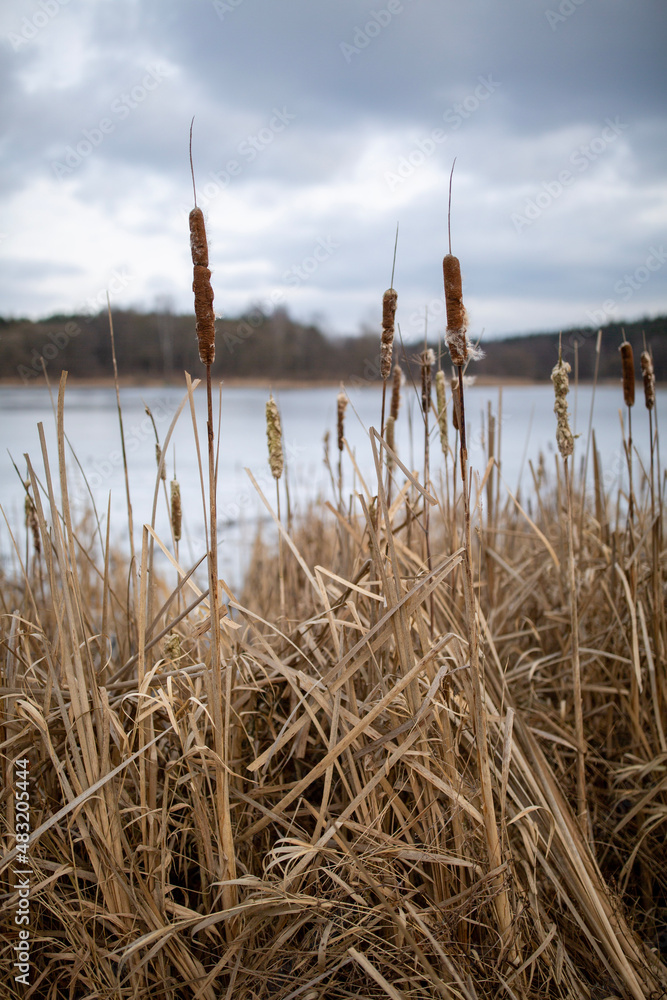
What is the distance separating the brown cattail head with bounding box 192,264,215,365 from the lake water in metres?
0.26

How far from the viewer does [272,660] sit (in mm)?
1321

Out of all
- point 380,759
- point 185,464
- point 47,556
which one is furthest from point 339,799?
point 185,464

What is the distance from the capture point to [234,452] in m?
10.2

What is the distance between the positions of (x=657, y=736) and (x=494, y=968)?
0.90 metres

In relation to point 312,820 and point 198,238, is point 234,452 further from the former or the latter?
point 198,238

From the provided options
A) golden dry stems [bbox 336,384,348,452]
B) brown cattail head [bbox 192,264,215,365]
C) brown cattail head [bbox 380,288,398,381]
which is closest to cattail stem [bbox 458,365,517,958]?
brown cattail head [bbox 380,288,398,381]

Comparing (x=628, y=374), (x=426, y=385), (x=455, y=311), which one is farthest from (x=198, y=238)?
(x=628, y=374)

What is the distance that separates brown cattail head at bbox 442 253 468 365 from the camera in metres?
1.00

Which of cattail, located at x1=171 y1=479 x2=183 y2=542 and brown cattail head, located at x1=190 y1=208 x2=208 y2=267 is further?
cattail, located at x1=171 y1=479 x2=183 y2=542

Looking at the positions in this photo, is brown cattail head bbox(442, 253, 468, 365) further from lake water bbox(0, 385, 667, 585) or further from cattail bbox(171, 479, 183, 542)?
cattail bbox(171, 479, 183, 542)

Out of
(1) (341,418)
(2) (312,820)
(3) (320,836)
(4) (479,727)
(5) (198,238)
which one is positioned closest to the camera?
(5) (198,238)

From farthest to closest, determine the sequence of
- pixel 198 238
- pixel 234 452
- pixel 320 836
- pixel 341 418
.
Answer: pixel 234 452, pixel 341 418, pixel 320 836, pixel 198 238

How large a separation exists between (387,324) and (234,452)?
9147mm

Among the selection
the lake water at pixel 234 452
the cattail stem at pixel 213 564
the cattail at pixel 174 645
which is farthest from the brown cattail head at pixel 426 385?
the cattail at pixel 174 645
